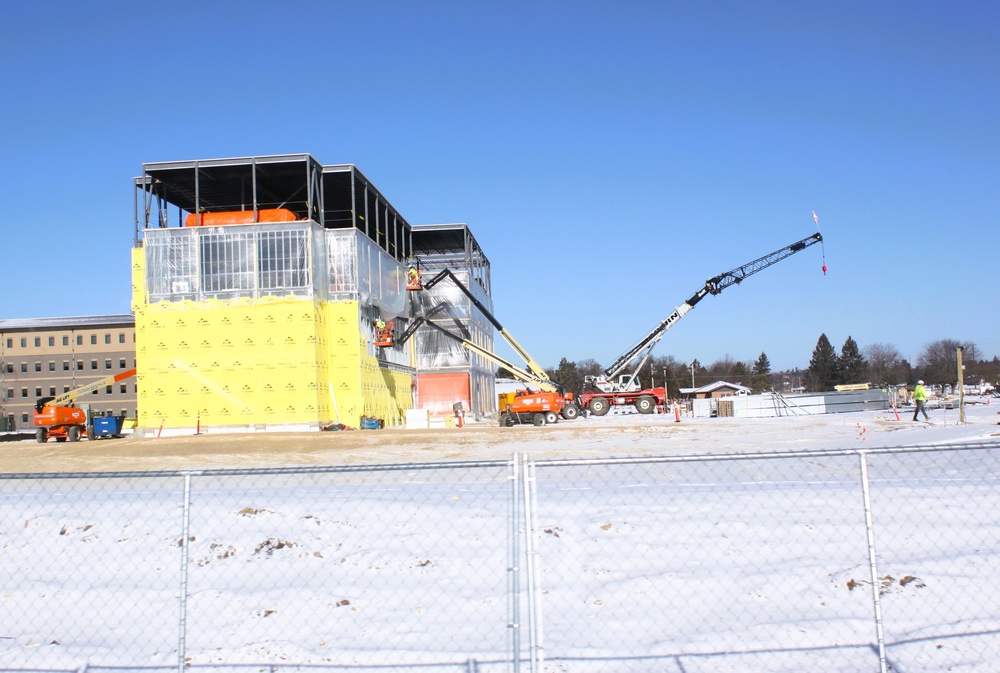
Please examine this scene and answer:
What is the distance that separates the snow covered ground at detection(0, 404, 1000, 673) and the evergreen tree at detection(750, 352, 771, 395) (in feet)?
388

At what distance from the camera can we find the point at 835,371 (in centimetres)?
12475

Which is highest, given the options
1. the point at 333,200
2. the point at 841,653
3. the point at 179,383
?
the point at 333,200

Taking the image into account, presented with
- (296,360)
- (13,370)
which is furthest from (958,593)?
(13,370)

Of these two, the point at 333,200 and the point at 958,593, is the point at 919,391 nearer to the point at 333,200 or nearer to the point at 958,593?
the point at 958,593

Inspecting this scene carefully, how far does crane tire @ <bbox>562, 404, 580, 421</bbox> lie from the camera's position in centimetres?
→ 4738

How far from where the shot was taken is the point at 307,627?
720cm

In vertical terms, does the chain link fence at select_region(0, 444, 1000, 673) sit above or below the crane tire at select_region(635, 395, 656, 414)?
below

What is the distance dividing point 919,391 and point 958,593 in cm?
2873

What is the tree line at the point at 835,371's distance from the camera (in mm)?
120562

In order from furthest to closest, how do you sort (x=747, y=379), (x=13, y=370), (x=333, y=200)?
(x=747, y=379) < (x=13, y=370) < (x=333, y=200)

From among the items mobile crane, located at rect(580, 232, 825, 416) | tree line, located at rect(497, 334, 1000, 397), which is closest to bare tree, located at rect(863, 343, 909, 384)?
tree line, located at rect(497, 334, 1000, 397)

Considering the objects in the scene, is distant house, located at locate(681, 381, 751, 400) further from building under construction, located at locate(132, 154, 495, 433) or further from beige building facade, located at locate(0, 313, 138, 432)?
building under construction, located at locate(132, 154, 495, 433)

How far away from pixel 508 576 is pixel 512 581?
71 cm

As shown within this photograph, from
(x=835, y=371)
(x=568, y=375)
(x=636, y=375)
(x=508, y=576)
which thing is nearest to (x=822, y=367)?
(x=835, y=371)
